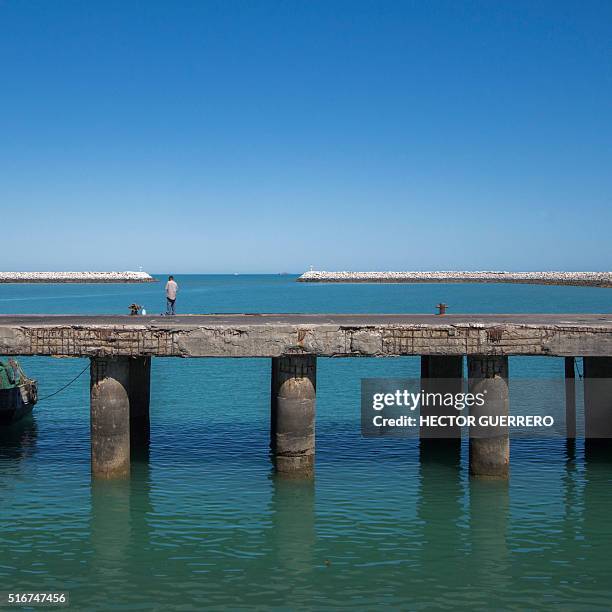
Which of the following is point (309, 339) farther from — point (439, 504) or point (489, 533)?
point (489, 533)

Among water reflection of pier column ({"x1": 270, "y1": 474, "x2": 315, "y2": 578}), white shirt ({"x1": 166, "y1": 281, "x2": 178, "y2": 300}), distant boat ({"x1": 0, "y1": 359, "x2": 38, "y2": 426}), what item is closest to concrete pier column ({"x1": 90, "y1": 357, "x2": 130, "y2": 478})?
water reflection of pier column ({"x1": 270, "y1": 474, "x2": 315, "y2": 578})

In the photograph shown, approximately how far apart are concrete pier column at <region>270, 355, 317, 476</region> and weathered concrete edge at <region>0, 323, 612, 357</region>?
17.2 inches

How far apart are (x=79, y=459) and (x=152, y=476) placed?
264cm

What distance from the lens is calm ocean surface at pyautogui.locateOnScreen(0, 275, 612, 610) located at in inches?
448

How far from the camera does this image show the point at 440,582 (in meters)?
11.7

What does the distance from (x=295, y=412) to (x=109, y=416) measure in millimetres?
4110

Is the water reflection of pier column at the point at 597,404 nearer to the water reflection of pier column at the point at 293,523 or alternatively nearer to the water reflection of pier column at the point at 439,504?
the water reflection of pier column at the point at 439,504

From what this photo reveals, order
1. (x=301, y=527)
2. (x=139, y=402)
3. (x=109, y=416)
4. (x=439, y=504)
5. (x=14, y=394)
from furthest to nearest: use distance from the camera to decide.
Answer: (x=14, y=394) < (x=139, y=402) < (x=109, y=416) < (x=439, y=504) < (x=301, y=527)

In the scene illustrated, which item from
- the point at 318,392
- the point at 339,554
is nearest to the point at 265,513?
the point at 339,554

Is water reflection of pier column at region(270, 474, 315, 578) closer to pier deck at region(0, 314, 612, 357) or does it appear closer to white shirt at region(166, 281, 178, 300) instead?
pier deck at region(0, 314, 612, 357)

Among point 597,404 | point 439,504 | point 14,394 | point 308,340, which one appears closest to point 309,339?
point 308,340

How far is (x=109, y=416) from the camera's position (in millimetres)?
15391

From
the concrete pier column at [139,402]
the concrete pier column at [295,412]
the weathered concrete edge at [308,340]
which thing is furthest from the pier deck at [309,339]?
the concrete pier column at [139,402]

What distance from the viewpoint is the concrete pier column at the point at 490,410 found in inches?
603
